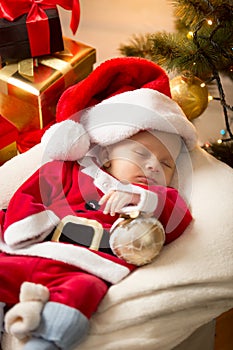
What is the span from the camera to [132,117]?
4.16ft

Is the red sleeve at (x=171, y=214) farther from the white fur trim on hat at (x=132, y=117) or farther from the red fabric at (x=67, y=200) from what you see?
the white fur trim on hat at (x=132, y=117)

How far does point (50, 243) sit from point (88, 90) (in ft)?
1.22

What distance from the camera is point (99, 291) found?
1.06 m

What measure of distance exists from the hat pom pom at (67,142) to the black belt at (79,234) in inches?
6.3

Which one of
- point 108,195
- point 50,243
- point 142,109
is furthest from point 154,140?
point 50,243

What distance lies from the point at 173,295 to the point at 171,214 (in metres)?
0.18

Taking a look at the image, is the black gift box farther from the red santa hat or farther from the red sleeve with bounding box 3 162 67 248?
the red sleeve with bounding box 3 162 67 248

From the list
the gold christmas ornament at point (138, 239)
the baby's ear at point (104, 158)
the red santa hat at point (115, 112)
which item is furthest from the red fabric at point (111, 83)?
the gold christmas ornament at point (138, 239)

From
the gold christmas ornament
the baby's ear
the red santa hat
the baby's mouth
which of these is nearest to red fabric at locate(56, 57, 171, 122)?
the red santa hat

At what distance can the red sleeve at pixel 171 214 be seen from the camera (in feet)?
3.85

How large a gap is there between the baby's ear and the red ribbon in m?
0.42

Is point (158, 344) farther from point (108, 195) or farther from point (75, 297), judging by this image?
point (108, 195)

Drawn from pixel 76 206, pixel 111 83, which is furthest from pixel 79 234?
pixel 111 83

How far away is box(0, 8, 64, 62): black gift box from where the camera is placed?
5.07 feet
